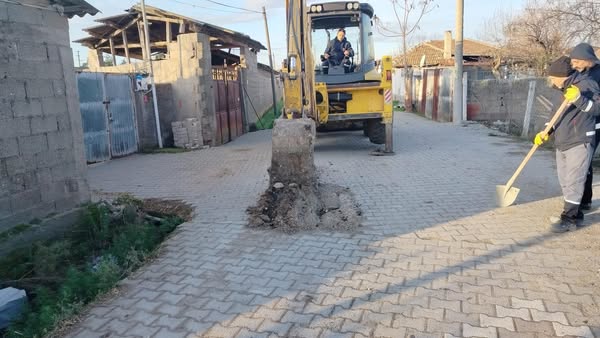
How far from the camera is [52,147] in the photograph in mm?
5227

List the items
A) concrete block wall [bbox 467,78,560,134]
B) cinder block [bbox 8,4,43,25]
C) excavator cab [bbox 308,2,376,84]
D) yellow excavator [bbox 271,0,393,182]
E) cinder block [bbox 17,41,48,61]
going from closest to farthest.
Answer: cinder block [bbox 8,4,43,25] < cinder block [bbox 17,41,48,61] < yellow excavator [bbox 271,0,393,182] < excavator cab [bbox 308,2,376,84] < concrete block wall [bbox 467,78,560,134]

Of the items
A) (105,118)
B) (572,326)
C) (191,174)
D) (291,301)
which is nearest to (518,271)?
(572,326)

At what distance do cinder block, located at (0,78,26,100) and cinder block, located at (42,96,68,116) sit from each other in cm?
31

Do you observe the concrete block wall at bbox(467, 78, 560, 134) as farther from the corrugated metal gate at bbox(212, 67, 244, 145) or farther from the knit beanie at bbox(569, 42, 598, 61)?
the knit beanie at bbox(569, 42, 598, 61)

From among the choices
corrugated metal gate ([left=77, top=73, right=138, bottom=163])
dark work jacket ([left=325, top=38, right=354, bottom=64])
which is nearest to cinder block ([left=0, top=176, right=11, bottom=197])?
corrugated metal gate ([left=77, top=73, right=138, bottom=163])

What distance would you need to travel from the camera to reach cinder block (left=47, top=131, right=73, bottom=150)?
17.1ft

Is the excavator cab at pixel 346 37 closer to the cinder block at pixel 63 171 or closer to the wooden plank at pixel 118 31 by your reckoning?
the cinder block at pixel 63 171

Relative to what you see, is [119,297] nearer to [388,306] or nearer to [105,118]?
[388,306]

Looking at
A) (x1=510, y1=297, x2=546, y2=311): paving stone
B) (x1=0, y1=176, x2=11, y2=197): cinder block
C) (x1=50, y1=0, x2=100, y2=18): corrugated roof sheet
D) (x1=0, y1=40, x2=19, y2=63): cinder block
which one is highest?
(x1=50, y1=0, x2=100, y2=18): corrugated roof sheet

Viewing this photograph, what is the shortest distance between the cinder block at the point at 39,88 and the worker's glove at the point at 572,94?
18.8ft

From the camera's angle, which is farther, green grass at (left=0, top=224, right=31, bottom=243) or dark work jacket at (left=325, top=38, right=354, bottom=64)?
dark work jacket at (left=325, top=38, right=354, bottom=64)

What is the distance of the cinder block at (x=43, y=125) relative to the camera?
196 inches

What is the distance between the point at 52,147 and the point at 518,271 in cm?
518

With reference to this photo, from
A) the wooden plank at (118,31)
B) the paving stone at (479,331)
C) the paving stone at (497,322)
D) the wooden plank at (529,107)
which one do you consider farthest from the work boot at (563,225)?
the wooden plank at (118,31)
